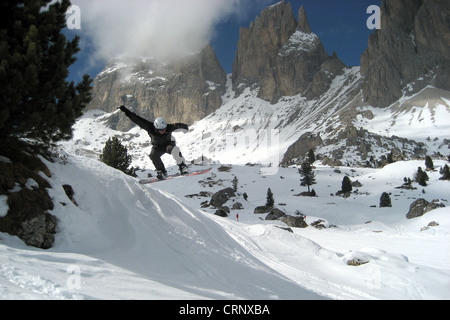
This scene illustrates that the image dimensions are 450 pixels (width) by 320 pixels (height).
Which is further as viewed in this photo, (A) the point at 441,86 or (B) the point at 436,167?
(A) the point at 441,86

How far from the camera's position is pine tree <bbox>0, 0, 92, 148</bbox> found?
6965 mm

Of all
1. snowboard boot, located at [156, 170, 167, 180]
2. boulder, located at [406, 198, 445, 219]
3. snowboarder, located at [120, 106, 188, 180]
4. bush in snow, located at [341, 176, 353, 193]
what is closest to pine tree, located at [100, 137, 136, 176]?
snowboard boot, located at [156, 170, 167, 180]

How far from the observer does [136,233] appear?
376 inches

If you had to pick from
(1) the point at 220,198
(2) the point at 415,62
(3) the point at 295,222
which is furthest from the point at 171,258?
(2) the point at 415,62

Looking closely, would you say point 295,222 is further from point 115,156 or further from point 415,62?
point 415,62

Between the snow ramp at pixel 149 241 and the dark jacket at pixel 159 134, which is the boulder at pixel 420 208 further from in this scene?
the dark jacket at pixel 159 134

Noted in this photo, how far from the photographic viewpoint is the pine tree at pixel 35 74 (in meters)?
6.96

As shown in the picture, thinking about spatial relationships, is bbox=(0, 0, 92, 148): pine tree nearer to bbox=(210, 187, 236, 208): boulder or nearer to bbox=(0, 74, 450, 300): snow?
bbox=(0, 74, 450, 300): snow

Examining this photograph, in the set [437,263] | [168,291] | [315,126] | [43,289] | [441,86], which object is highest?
[441,86]

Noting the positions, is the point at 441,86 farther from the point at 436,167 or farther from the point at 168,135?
the point at 168,135

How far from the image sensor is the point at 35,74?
712 centimetres
